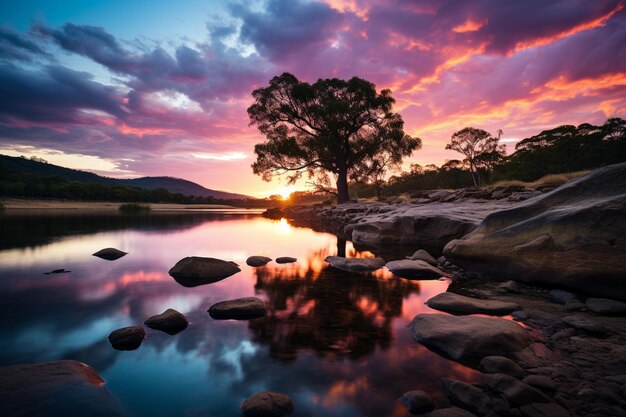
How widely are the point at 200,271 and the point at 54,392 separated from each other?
517 centimetres

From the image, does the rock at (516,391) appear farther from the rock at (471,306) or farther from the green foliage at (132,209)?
the green foliage at (132,209)

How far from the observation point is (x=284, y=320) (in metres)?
4.98

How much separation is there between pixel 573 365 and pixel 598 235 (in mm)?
3044

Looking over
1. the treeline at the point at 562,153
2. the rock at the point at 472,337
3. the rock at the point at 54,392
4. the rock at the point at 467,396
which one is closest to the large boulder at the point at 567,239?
the rock at the point at 472,337

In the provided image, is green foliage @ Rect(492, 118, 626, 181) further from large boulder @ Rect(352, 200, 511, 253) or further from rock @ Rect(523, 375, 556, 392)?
rock @ Rect(523, 375, 556, 392)

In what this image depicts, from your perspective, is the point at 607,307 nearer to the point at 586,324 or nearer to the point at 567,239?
the point at 586,324

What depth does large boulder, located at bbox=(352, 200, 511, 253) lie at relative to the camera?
37.3 feet

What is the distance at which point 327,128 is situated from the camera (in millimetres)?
30969

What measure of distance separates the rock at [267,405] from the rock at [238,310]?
2.36 metres

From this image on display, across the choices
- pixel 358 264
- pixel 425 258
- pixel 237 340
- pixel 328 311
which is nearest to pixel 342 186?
pixel 425 258


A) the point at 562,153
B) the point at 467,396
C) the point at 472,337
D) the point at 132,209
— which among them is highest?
the point at 562,153

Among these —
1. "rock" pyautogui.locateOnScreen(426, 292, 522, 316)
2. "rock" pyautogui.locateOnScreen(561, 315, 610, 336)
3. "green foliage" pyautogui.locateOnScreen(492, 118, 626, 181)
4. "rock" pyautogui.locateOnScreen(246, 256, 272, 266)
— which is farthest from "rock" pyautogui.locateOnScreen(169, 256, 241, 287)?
"green foliage" pyautogui.locateOnScreen(492, 118, 626, 181)

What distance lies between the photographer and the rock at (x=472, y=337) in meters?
3.61

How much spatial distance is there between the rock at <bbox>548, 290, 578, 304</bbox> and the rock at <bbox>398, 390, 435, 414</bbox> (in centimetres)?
414
